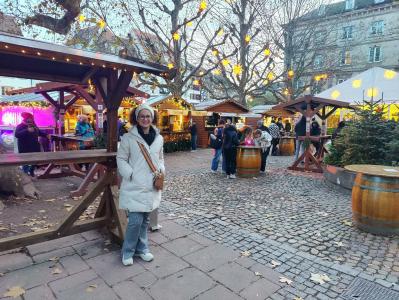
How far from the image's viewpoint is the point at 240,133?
11.0 metres

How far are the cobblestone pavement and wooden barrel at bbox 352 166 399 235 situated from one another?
0.53 feet

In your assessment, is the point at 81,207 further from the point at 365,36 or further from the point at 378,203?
the point at 365,36

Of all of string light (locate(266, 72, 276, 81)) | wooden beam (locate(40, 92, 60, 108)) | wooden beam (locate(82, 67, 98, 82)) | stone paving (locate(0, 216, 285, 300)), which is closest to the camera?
stone paving (locate(0, 216, 285, 300))

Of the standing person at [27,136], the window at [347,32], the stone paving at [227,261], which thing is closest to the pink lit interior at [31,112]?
the standing person at [27,136]

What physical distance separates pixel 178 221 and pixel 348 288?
2.68m

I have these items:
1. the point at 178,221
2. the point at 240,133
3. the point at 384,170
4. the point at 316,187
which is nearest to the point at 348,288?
the point at 384,170

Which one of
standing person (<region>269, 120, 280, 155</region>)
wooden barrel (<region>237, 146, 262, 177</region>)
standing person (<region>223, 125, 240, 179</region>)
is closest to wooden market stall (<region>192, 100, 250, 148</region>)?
standing person (<region>269, 120, 280, 155</region>)

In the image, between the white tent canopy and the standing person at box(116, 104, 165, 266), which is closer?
the standing person at box(116, 104, 165, 266)

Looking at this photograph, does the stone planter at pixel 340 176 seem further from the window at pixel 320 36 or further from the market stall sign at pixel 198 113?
the window at pixel 320 36

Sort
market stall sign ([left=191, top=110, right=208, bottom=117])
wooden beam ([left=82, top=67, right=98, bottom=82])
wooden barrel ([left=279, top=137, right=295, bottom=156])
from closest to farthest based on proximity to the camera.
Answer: wooden beam ([left=82, top=67, right=98, bottom=82]) < wooden barrel ([left=279, top=137, right=295, bottom=156]) < market stall sign ([left=191, top=110, right=208, bottom=117])

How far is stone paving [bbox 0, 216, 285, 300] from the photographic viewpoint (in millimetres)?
2793

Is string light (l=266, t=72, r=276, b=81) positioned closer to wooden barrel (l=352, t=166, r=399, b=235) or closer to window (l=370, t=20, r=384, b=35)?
wooden barrel (l=352, t=166, r=399, b=235)

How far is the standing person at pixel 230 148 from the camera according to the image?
8.60 metres

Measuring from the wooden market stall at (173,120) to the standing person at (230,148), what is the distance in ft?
22.4
